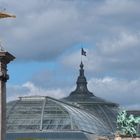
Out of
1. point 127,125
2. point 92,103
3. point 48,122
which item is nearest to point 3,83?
point 127,125

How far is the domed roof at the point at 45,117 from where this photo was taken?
13050 cm

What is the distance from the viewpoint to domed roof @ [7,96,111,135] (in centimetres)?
13050

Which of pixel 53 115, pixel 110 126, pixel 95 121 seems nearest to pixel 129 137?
pixel 53 115

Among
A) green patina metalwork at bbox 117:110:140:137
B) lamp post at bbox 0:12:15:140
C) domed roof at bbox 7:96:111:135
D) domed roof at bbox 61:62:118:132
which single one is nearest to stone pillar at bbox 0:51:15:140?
lamp post at bbox 0:12:15:140

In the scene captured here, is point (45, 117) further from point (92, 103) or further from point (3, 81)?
point (3, 81)

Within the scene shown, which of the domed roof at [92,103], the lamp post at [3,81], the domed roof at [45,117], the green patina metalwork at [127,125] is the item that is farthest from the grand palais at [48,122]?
the lamp post at [3,81]

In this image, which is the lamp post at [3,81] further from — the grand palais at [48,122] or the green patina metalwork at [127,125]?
the grand palais at [48,122]

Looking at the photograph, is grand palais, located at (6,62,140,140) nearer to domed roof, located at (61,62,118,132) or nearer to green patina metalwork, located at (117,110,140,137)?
domed roof, located at (61,62,118,132)

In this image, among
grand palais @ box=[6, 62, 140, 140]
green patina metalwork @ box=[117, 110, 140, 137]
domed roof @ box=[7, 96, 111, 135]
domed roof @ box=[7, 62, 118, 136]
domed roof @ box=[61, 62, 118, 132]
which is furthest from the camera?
domed roof @ box=[61, 62, 118, 132]

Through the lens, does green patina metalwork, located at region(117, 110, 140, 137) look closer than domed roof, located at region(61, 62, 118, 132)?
Yes

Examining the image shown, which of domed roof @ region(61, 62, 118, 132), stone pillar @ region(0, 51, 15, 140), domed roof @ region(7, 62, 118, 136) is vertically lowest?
stone pillar @ region(0, 51, 15, 140)

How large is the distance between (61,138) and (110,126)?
35701 millimetres

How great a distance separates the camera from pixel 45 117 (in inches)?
5241

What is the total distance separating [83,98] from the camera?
179 meters
